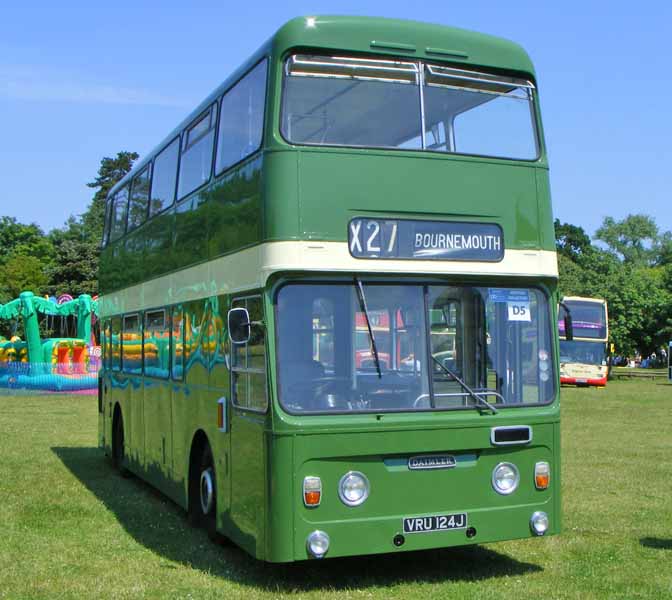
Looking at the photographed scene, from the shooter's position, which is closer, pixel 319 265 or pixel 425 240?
pixel 319 265

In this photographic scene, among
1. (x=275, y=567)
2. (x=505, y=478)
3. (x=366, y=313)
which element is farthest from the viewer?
(x=275, y=567)

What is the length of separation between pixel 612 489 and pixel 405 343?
24.6 feet

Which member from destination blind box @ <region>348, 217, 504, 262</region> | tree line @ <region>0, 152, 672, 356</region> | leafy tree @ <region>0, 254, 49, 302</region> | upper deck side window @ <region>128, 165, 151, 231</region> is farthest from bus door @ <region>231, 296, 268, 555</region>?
leafy tree @ <region>0, 254, 49, 302</region>

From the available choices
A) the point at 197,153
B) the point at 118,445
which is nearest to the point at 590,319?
the point at 118,445

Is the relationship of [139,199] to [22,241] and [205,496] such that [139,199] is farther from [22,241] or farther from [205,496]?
[22,241]

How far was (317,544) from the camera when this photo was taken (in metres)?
8.33

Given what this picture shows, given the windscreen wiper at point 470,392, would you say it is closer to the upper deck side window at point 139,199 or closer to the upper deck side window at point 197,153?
the upper deck side window at point 197,153

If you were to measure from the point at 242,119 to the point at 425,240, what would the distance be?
214 centimetres

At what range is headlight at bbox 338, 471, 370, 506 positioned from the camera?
8445 millimetres

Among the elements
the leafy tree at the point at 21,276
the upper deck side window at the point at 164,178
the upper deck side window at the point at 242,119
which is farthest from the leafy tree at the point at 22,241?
the upper deck side window at the point at 242,119

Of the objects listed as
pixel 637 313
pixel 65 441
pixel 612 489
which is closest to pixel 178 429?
pixel 612 489

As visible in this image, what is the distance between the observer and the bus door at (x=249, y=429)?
8641 mm

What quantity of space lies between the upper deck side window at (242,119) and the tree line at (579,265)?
63038 millimetres

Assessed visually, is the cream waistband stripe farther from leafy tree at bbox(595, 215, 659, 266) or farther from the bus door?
leafy tree at bbox(595, 215, 659, 266)
